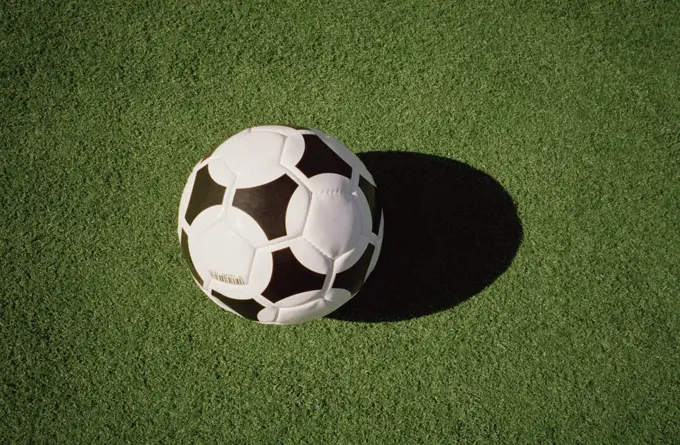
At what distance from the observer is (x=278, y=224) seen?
1.62 metres

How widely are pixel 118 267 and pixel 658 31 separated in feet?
10.5

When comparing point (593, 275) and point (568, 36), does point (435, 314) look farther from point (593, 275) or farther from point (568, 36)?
point (568, 36)

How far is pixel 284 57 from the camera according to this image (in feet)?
8.48

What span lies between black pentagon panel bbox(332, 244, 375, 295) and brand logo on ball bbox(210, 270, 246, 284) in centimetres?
34

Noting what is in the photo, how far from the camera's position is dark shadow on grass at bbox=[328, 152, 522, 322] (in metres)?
2.34

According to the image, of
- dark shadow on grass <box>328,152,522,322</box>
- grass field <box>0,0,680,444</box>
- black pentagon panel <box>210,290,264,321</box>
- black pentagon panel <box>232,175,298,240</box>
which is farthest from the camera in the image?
dark shadow on grass <box>328,152,522,322</box>

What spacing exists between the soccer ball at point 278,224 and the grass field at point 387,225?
597 millimetres

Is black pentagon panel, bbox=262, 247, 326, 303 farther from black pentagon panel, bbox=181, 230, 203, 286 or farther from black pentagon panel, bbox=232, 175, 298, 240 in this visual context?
black pentagon panel, bbox=181, 230, 203, 286

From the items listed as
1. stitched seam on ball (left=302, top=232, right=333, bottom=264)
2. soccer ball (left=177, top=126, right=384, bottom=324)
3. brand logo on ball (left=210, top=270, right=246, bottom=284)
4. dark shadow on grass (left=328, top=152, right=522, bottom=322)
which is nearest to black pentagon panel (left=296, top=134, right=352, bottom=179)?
soccer ball (left=177, top=126, right=384, bottom=324)

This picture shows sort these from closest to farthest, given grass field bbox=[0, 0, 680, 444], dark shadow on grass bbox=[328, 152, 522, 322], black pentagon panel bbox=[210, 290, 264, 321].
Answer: black pentagon panel bbox=[210, 290, 264, 321] → grass field bbox=[0, 0, 680, 444] → dark shadow on grass bbox=[328, 152, 522, 322]

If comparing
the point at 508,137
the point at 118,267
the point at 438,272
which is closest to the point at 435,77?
the point at 508,137

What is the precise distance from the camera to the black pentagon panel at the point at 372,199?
1.81 meters

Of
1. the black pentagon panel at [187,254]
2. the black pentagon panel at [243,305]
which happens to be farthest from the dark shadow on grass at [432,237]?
the black pentagon panel at [187,254]

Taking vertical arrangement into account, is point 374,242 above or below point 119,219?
above
